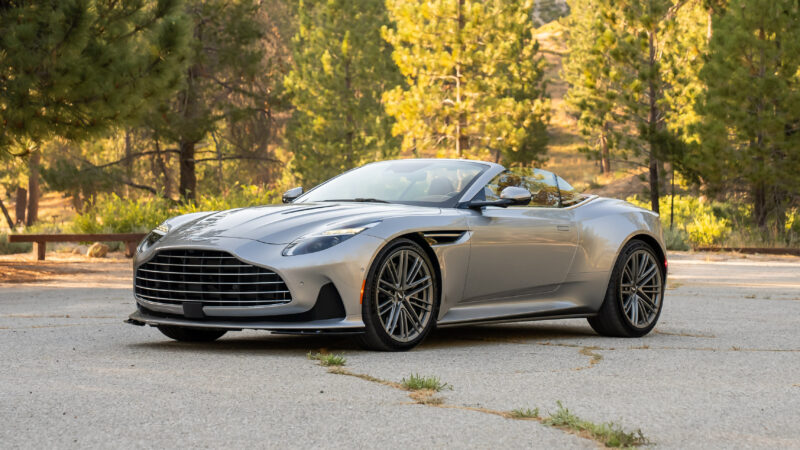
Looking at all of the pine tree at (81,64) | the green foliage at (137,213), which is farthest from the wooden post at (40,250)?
the pine tree at (81,64)

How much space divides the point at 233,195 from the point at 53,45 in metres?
8.71

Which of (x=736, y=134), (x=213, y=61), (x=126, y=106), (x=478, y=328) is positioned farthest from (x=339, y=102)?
(x=478, y=328)

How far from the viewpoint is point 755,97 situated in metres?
26.4

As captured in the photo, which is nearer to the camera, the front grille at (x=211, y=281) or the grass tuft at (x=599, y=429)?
the grass tuft at (x=599, y=429)

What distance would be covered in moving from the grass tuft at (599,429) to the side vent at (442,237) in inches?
101

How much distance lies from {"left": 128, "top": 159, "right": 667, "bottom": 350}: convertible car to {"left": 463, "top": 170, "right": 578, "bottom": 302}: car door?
0.01m

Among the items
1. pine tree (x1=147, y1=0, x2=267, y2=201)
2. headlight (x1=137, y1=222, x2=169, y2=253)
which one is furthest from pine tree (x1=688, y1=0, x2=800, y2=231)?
headlight (x1=137, y1=222, x2=169, y2=253)

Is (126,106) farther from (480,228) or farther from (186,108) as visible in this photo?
(186,108)

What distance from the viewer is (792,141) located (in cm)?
2586

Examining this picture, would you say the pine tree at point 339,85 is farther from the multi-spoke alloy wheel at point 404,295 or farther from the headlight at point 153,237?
the multi-spoke alloy wheel at point 404,295

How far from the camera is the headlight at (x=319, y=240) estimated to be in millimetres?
6992

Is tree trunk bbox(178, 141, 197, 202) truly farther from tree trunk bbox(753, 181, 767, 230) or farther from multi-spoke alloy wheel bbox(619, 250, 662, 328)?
multi-spoke alloy wheel bbox(619, 250, 662, 328)

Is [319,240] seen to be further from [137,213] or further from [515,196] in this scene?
[137,213]

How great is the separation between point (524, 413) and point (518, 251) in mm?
3266
